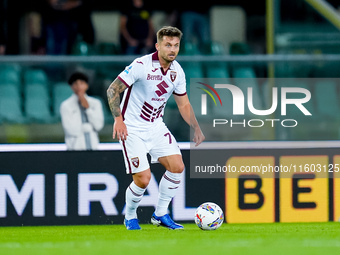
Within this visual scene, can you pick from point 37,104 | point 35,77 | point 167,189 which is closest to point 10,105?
point 37,104

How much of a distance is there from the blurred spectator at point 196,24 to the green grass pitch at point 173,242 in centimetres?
422

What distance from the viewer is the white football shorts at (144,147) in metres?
7.12

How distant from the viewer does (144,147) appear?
7.19 meters

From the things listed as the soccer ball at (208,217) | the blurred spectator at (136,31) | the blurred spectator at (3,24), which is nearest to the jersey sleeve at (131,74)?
the soccer ball at (208,217)

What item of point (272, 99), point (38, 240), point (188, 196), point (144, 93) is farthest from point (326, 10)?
point (38, 240)

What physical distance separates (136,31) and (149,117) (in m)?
3.64

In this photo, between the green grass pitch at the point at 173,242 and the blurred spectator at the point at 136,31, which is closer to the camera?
the green grass pitch at the point at 173,242

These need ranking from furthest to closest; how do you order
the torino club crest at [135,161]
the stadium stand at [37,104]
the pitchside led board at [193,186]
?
the stadium stand at [37,104] → the pitchside led board at [193,186] → the torino club crest at [135,161]

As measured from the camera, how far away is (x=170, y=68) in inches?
280

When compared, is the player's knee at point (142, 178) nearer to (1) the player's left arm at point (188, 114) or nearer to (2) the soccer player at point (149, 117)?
(2) the soccer player at point (149, 117)

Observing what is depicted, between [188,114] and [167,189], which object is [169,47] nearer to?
[188,114]

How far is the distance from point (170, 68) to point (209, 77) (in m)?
1.86

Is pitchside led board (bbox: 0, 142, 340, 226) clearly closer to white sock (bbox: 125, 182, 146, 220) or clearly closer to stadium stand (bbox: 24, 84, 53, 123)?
stadium stand (bbox: 24, 84, 53, 123)

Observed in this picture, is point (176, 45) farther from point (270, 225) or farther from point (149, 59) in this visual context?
point (270, 225)
